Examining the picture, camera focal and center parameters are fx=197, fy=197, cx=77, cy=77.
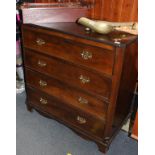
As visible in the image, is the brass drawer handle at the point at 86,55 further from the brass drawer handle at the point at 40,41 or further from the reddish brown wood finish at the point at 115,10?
the reddish brown wood finish at the point at 115,10

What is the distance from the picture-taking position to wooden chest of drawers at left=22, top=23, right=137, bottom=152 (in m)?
1.27

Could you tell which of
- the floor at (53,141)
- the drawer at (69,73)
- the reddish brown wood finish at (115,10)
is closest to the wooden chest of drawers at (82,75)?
the drawer at (69,73)

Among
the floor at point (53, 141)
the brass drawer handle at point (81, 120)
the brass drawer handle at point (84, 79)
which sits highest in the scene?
the brass drawer handle at point (84, 79)

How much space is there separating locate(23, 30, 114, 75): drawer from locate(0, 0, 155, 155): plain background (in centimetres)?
Answer: 26

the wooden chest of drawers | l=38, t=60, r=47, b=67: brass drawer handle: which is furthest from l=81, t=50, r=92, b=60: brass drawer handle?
l=38, t=60, r=47, b=67: brass drawer handle

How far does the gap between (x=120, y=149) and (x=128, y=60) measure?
81 centimetres

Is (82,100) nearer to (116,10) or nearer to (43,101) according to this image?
(43,101)

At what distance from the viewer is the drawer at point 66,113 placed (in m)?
1.55
